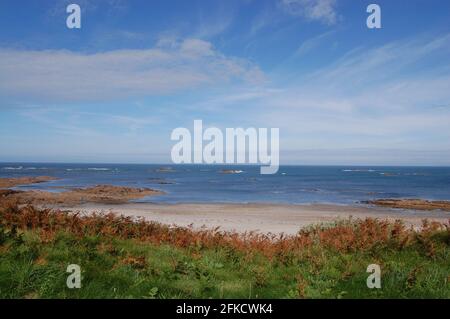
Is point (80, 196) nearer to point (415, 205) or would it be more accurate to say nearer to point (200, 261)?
point (415, 205)

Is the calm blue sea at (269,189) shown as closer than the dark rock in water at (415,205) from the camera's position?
No

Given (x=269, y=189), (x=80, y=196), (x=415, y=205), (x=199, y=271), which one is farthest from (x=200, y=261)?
(x=269, y=189)

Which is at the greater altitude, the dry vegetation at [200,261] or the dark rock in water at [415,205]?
the dry vegetation at [200,261]

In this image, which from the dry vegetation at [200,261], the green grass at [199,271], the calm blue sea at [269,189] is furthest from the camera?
the calm blue sea at [269,189]

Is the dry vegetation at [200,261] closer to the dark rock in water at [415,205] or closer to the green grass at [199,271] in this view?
the green grass at [199,271]

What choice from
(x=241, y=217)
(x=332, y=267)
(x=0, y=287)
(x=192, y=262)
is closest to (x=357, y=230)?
(x=332, y=267)

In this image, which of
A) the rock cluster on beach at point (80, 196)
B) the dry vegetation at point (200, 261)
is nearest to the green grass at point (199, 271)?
the dry vegetation at point (200, 261)

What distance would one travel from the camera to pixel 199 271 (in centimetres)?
764

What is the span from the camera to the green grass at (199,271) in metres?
6.48

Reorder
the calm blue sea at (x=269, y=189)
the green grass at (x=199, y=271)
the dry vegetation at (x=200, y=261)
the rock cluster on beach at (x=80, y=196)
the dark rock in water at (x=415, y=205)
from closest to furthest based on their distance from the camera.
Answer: the green grass at (x=199, y=271)
the dry vegetation at (x=200, y=261)
the rock cluster on beach at (x=80, y=196)
the dark rock in water at (x=415, y=205)
the calm blue sea at (x=269, y=189)

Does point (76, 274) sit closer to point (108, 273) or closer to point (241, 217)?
point (108, 273)
